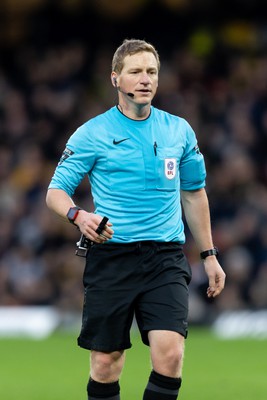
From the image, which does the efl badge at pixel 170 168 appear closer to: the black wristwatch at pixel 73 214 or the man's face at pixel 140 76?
the man's face at pixel 140 76

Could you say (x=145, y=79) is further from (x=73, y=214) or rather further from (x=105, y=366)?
(x=105, y=366)

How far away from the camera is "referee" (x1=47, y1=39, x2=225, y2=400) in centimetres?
749

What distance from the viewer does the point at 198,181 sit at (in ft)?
25.9

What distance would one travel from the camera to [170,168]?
7.61 m

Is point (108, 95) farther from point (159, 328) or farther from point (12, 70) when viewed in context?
point (159, 328)

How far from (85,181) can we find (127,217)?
10.9 meters

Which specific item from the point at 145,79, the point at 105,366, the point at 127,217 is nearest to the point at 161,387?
the point at 105,366

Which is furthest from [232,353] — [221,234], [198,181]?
[198,181]

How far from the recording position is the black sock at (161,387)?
7324 millimetres

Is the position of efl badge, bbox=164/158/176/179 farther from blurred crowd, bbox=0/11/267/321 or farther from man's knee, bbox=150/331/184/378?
blurred crowd, bbox=0/11/267/321

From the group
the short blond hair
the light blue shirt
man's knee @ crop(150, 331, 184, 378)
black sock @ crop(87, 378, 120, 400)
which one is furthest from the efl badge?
black sock @ crop(87, 378, 120, 400)

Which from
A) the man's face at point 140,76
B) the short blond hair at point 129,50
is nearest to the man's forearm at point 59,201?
the man's face at point 140,76

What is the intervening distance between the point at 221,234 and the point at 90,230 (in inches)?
407

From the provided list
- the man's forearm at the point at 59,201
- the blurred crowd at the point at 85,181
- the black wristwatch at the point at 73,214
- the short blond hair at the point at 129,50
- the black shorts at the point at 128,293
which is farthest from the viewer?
the blurred crowd at the point at 85,181
